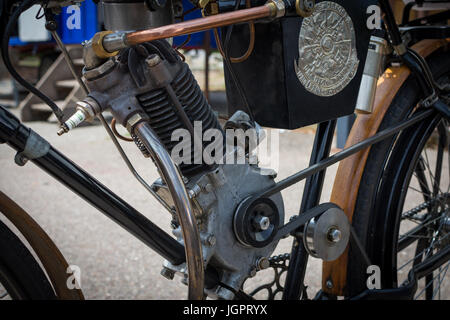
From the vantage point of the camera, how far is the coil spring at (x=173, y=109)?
1098 millimetres

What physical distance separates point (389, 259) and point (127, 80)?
996mm

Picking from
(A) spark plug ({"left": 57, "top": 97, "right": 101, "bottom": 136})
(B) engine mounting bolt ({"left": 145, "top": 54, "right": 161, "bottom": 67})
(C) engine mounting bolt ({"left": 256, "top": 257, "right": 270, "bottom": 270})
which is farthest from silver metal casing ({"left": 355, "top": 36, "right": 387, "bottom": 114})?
(A) spark plug ({"left": 57, "top": 97, "right": 101, "bottom": 136})

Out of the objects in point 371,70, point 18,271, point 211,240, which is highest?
point 371,70

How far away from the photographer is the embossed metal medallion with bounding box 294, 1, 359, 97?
1220mm

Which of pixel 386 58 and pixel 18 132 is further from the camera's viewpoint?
pixel 386 58

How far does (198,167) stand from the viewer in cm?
117

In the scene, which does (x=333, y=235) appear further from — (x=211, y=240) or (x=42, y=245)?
(x=42, y=245)

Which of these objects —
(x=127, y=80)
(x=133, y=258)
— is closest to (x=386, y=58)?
(x=127, y=80)

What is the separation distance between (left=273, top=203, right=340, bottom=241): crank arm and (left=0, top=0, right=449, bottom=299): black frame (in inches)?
3.1

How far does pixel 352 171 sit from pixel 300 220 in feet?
1.11

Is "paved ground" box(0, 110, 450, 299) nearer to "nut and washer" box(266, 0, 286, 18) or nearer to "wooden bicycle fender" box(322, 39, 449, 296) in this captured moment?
"wooden bicycle fender" box(322, 39, 449, 296)

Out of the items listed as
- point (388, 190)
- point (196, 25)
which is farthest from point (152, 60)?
point (388, 190)
